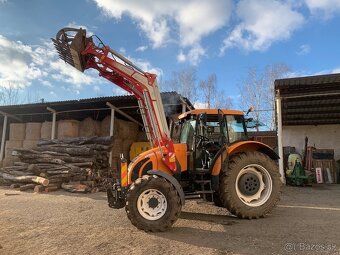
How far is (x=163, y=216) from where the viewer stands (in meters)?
5.71

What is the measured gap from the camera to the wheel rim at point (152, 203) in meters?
5.79

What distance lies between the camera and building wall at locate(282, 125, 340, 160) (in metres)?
16.9

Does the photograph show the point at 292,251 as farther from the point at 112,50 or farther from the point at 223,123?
the point at 112,50

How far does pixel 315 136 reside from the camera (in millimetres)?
17281

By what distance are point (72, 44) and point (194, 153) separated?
11.4ft

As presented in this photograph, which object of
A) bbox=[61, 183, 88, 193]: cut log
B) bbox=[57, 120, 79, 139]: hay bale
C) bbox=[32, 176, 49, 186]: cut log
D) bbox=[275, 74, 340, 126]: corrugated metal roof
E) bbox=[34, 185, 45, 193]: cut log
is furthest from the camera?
bbox=[57, 120, 79, 139]: hay bale

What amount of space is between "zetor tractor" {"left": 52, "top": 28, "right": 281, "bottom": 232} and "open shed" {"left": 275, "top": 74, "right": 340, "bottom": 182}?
6267mm

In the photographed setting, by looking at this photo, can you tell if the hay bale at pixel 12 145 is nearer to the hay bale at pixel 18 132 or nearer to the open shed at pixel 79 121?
the open shed at pixel 79 121

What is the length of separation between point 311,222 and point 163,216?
3.00 meters

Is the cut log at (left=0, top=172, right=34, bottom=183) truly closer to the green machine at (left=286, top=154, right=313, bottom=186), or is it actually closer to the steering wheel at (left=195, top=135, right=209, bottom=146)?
the steering wheel at (left=195, top=135, right=209, bottom=146)

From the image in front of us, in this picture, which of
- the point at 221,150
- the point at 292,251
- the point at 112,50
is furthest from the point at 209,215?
the point at 112,50

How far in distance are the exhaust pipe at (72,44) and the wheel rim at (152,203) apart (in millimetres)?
3359

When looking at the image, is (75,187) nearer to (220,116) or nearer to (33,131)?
(33,131)

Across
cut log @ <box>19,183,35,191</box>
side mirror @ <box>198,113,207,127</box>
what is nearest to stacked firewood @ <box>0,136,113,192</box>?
cut log @ <box>19,183,35,191</box>
